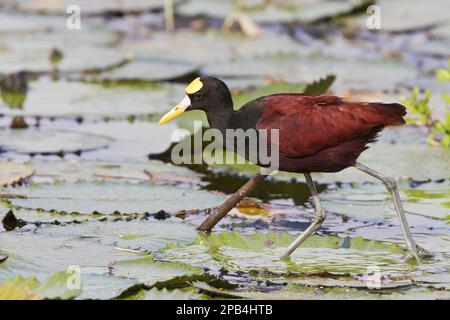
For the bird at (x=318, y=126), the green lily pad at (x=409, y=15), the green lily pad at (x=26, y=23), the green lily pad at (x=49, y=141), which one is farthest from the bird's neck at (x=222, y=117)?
the green lily pad at (x=409, y=15)

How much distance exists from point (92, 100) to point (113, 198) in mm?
1972

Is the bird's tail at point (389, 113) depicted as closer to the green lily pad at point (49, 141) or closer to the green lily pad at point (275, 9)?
the green lily pad at point (49, 141)

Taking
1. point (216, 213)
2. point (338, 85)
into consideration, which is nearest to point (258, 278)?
point (216, 213)

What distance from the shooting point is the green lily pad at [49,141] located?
5.72 metres

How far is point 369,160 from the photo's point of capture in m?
5.59

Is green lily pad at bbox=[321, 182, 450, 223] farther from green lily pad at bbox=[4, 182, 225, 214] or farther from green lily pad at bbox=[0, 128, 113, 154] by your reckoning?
green lily pad at bbox=[0, 128, 113, 154]

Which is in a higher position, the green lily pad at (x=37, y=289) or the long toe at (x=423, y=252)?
the green lily pad at (x=37, y=289)

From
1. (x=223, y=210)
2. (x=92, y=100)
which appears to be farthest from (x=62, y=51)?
(x=223, y=210)

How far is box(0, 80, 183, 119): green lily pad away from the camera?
648 centimetres

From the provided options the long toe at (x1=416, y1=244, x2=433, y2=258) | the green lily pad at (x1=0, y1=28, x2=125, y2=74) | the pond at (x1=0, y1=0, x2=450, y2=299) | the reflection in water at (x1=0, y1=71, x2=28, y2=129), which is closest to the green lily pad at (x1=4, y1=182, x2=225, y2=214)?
the pond at (x1=0, y1=0, x2=450, y2=299)

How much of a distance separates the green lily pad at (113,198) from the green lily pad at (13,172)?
0.12 m

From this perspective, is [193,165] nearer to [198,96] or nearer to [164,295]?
[198,96]

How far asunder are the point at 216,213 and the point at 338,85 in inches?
120
